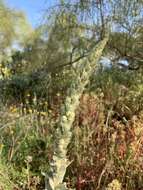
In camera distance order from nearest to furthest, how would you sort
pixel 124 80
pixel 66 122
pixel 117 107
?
pixel 66 122, pixel 117 107, pixel 124 80

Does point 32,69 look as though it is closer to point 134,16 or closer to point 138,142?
point 134,16

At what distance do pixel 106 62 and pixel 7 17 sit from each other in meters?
9.15

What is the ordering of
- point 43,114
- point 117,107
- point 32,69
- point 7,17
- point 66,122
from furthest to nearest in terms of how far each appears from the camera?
point 7,17, point 32,69, point 117,107, point 43,114, point 66,122

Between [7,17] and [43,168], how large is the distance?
13.1 meters

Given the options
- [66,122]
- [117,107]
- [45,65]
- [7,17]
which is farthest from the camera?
[7,17]

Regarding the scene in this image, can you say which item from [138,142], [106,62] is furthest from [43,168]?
[106,62]

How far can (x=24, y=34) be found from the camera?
63.1 feet

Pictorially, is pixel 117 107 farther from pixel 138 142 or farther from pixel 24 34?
pixel 24 34

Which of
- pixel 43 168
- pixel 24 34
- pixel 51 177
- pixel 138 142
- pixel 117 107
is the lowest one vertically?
pixel 24 34

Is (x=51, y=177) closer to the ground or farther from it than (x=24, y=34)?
farther from it

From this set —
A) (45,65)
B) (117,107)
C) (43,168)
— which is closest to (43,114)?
(117,107)

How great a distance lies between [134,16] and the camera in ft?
24.0

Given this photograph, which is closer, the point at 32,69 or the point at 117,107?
the point at 117,107

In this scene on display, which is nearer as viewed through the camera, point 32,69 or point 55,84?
point 55,84
